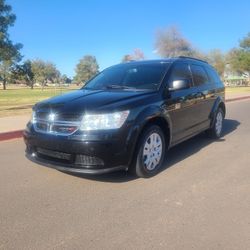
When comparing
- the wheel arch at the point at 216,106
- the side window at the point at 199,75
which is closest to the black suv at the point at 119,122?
the side window at the point at 199,75

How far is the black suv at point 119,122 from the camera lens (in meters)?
4.55

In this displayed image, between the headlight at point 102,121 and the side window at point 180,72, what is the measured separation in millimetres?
1648

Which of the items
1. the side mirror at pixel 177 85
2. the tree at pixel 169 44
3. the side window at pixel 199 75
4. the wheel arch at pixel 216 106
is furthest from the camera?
the tree at pixel 169 44

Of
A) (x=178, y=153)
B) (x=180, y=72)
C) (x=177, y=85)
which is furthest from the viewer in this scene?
(x=178, y=153)

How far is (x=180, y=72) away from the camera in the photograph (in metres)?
6.34

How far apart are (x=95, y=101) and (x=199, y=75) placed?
309cm

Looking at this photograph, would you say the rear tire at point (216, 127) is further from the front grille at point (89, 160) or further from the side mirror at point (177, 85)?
the front grille at point (89, 160)

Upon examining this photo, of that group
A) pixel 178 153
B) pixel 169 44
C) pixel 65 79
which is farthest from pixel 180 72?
pixel 65 79

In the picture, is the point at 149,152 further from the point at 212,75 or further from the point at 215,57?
the point at 215,57

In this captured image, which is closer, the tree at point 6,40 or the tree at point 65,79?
the tree at point 6,40

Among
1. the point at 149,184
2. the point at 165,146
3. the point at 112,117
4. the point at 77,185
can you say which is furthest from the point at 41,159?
the point at 165,146

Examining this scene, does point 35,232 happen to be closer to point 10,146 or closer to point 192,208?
point 192,208

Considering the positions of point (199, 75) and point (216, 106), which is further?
point (216, 106)

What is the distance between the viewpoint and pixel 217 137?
8.10 m
